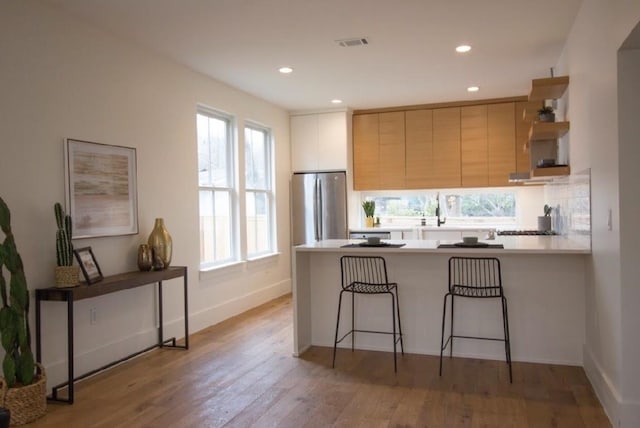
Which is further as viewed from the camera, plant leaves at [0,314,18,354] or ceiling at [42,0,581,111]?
ceiling at [42,0,581,111]

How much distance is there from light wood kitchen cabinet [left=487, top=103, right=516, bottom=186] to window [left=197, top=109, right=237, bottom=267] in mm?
3454

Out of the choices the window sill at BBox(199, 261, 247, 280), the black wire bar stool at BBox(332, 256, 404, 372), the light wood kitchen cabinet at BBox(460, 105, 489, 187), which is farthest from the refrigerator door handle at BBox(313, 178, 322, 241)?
the black wire bar stool at BBox(332, 256, 404, 372)

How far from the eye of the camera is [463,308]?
4051 millimetres

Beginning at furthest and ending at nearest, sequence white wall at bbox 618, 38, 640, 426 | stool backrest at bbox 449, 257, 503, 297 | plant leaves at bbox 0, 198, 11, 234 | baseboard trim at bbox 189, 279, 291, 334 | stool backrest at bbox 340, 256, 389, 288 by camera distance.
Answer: baseboard trim at bbox 189, 279, 291, 334 < stool backrest at bbox 340, 256, 389, 288 < stool backrest at bbox 449, 257, 503, 297 < plant leaves at bbox 0, 198, 11, 234 < white wall at bbox 618, 38, 640, 426

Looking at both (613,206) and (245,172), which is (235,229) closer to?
(245,172)

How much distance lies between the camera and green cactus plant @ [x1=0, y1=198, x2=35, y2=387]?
2.87 meters

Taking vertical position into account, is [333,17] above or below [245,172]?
above

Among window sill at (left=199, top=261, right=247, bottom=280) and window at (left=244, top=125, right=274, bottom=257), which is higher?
window at (left=244, top=125, right=274, bottom=257)

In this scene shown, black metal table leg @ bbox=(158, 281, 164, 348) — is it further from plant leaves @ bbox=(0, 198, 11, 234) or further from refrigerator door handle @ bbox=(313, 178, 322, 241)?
refrigerator door handle @ bbox=(313, 178, 322, 241)

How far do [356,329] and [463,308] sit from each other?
91 centimetres

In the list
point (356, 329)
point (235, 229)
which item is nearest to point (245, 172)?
point (235, 229)

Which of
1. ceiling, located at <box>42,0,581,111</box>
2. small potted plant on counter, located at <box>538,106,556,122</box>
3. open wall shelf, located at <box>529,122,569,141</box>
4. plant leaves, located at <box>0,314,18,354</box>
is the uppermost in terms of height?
ceiling, located at <box>42,0,581,111</box>

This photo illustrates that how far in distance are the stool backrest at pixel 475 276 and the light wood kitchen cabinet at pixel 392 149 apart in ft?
11.2

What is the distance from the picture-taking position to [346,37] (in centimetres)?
426
